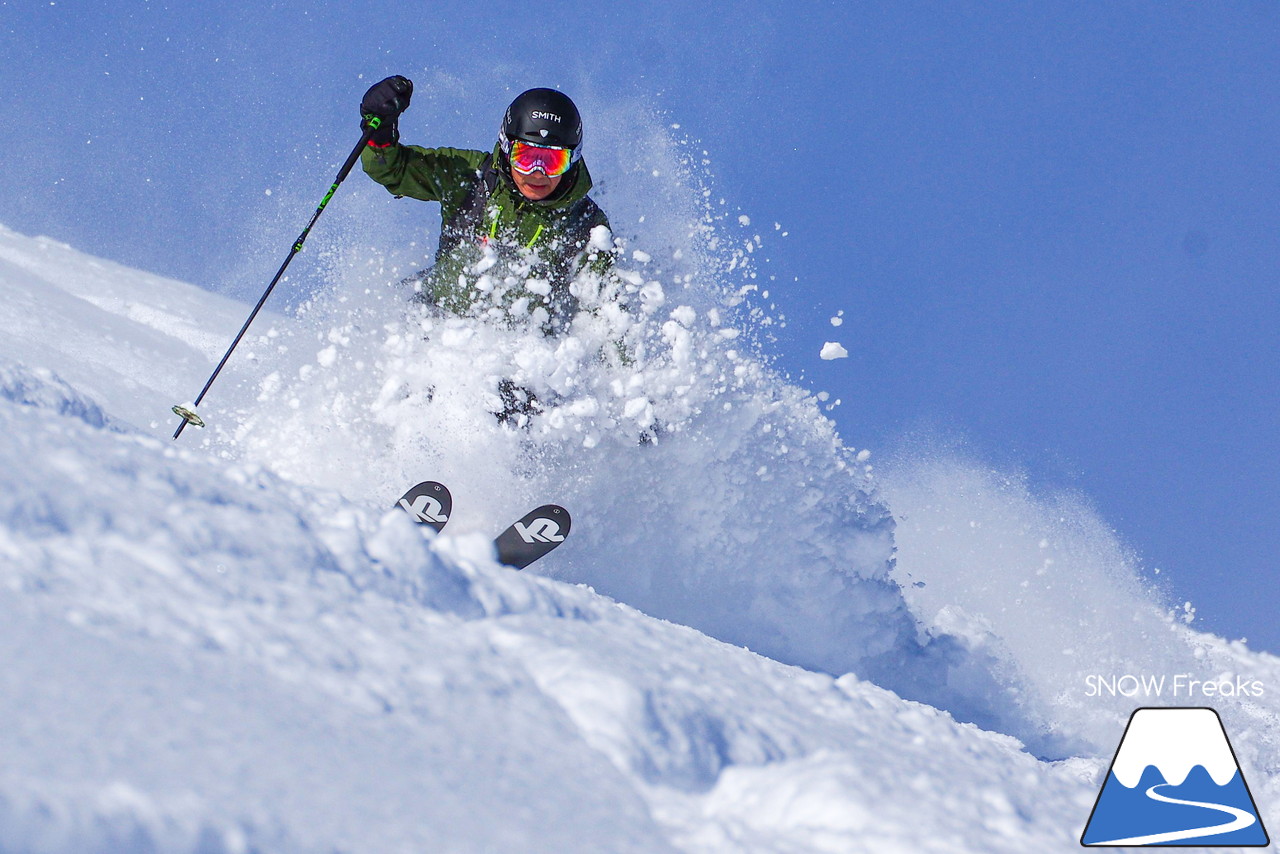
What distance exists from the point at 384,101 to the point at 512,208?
888 millimetres

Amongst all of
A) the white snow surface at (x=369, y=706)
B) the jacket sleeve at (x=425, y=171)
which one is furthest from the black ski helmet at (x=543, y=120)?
the white snow surface at (x=369, y=706)

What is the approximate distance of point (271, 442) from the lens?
579 centimetres

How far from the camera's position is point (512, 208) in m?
5.14

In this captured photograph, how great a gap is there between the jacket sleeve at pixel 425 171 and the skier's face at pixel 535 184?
0.45 meters

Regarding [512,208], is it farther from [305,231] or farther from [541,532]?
[541,532]

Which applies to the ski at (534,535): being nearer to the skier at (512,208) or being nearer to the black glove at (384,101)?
the skier at (512,208)

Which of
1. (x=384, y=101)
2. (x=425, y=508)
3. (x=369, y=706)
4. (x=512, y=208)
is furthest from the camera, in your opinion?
(x=512, y=208)

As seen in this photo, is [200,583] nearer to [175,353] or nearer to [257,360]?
[257,360]

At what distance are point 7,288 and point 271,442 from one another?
10.3 feet

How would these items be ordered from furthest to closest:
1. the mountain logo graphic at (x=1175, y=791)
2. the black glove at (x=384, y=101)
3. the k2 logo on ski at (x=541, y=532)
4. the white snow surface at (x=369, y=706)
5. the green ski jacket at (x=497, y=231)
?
1. the green ski jacket at (x=497, y=231)
2. the black glove at (x=384, y=101)
3. the k2 logo on ski at (x=541, y=532)
4. the mountain logo graphic at (x=1175, y=791)
5. the white snow surface at (x=369, y=706)

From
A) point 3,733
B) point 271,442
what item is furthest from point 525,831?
point 271,442

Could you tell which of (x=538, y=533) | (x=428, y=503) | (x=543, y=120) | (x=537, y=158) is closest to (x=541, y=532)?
(x=538, y=533)

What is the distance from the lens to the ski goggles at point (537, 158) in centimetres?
493

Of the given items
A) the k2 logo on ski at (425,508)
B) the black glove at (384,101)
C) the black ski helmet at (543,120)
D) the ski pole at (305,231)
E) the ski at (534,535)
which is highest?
the black ski helmet at (543,120)
